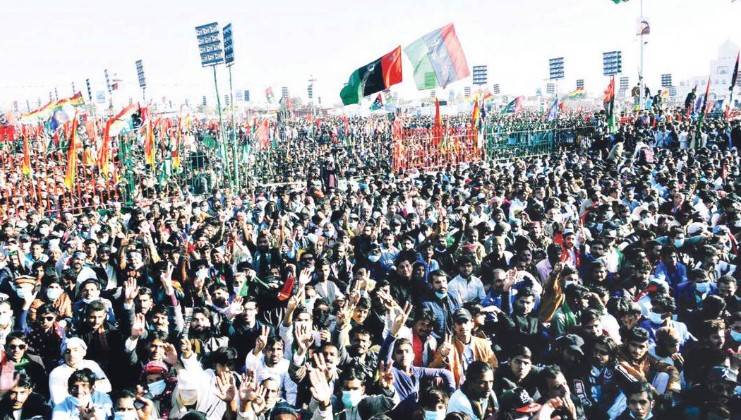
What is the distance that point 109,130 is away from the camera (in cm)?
1468

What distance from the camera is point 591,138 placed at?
2302 centimetres

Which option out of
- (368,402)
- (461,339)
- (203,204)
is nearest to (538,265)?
(461,339)

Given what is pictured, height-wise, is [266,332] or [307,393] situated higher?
[266,332]

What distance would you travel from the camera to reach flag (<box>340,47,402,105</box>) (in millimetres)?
13156

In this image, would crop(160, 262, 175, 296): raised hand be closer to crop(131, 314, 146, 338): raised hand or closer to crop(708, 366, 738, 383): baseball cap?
crop(131, 314, 146, 338): raised hand

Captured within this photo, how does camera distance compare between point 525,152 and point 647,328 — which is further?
point 525,152

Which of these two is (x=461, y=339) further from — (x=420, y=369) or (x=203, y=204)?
(x=203, y=204)

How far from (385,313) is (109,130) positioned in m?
11.4

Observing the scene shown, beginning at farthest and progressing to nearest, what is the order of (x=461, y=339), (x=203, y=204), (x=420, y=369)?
(x=203, y=204)
(x=461, y=339)
(x=420, y=369)

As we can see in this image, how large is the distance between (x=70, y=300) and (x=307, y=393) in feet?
9.51

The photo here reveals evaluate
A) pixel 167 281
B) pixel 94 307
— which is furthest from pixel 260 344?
pixel 167 281

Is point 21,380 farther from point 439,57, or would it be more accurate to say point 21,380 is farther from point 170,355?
point 439,57

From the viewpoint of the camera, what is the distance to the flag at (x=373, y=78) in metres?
13.2

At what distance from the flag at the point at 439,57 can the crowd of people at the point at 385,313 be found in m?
4.22
